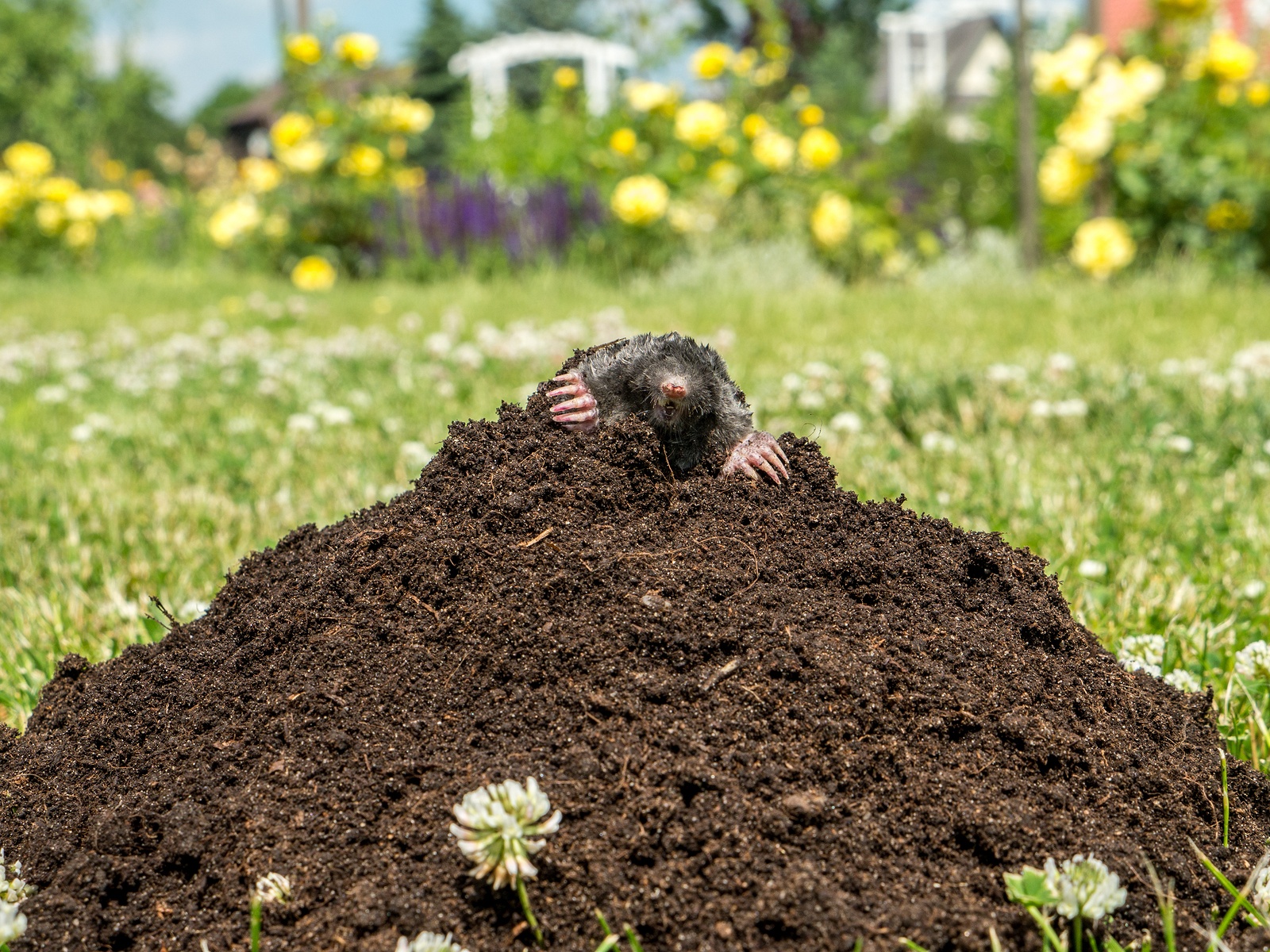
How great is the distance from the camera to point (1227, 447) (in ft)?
13.9

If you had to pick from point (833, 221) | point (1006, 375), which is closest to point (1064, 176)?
point (833, 221)

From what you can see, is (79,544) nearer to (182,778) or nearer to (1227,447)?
(182,778)

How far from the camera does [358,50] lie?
12.6 metres

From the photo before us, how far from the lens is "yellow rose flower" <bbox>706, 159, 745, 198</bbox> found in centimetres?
1145

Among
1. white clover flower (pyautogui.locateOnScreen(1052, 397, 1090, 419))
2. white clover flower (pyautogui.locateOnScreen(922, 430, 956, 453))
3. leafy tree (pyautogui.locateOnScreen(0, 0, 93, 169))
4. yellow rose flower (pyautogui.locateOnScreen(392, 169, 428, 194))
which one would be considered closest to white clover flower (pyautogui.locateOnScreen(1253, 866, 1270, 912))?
white clover flower (pyautogui.locateOnScreen(922, 430, 956, 453))

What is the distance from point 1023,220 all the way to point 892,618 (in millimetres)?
9709

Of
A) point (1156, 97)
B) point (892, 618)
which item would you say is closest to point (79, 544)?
point (892, 618)

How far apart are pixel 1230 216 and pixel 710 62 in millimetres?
5850

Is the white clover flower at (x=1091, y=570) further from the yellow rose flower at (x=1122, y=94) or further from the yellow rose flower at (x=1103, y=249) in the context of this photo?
the yellow rose flower at (x=1122, y=94)

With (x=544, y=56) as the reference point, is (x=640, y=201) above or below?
below

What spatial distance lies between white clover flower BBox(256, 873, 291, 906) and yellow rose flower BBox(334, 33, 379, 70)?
1271 centimetres

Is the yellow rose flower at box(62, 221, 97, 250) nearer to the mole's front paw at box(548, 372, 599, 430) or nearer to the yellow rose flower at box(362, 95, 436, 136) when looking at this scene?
the yellow rose flower at box(362, 95, 436, 136)

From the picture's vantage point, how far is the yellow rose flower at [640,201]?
34.9 ft

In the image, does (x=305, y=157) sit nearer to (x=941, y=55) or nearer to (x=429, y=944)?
(x=429, y=944)
